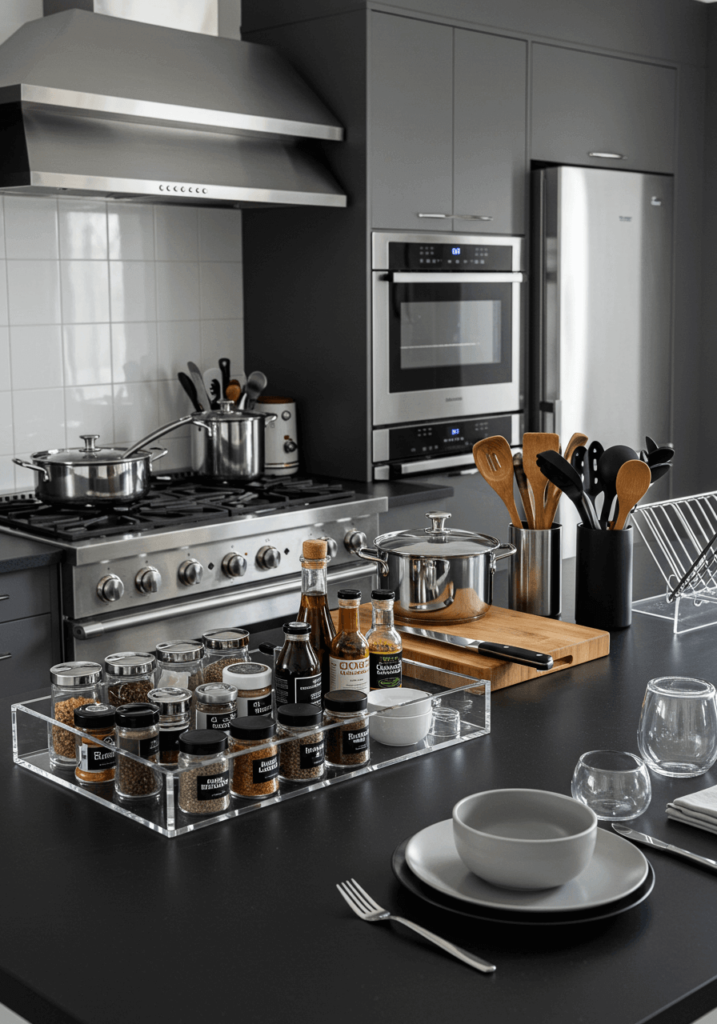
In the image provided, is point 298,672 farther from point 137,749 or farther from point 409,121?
point 409,121

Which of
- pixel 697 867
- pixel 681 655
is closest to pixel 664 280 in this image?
pixel 681 655

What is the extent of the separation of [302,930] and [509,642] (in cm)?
87

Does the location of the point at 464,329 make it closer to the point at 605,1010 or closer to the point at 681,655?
the point at 681,655

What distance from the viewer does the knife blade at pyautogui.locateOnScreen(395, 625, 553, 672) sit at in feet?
5.61

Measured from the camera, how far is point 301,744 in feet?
4.48

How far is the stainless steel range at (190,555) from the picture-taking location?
274 cm

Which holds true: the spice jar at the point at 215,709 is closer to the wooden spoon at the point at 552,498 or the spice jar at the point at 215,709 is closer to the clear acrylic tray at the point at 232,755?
the clear acrylic tray at the point at 232,755

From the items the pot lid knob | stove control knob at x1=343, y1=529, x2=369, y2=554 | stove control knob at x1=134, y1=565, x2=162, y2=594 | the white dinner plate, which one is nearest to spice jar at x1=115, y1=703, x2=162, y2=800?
the white dinner plate

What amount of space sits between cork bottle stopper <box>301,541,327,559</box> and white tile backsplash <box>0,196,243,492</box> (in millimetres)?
1994

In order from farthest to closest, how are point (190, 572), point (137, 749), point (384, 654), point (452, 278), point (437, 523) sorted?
point (452, 278)
point (190, 572)
point (437, 523)
point (384, 654)
point (137, 749)

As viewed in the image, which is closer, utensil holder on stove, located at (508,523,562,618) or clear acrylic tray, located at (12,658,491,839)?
clear acrylic tray, located at (12,658,491,839)

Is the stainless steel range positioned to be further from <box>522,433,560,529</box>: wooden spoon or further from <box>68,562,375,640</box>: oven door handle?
<box>522,433,560,529</box>: wooden spoon

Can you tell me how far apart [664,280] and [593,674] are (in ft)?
9.06

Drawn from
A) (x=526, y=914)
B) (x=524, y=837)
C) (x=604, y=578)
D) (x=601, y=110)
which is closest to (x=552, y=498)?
(x=604, y=578)
